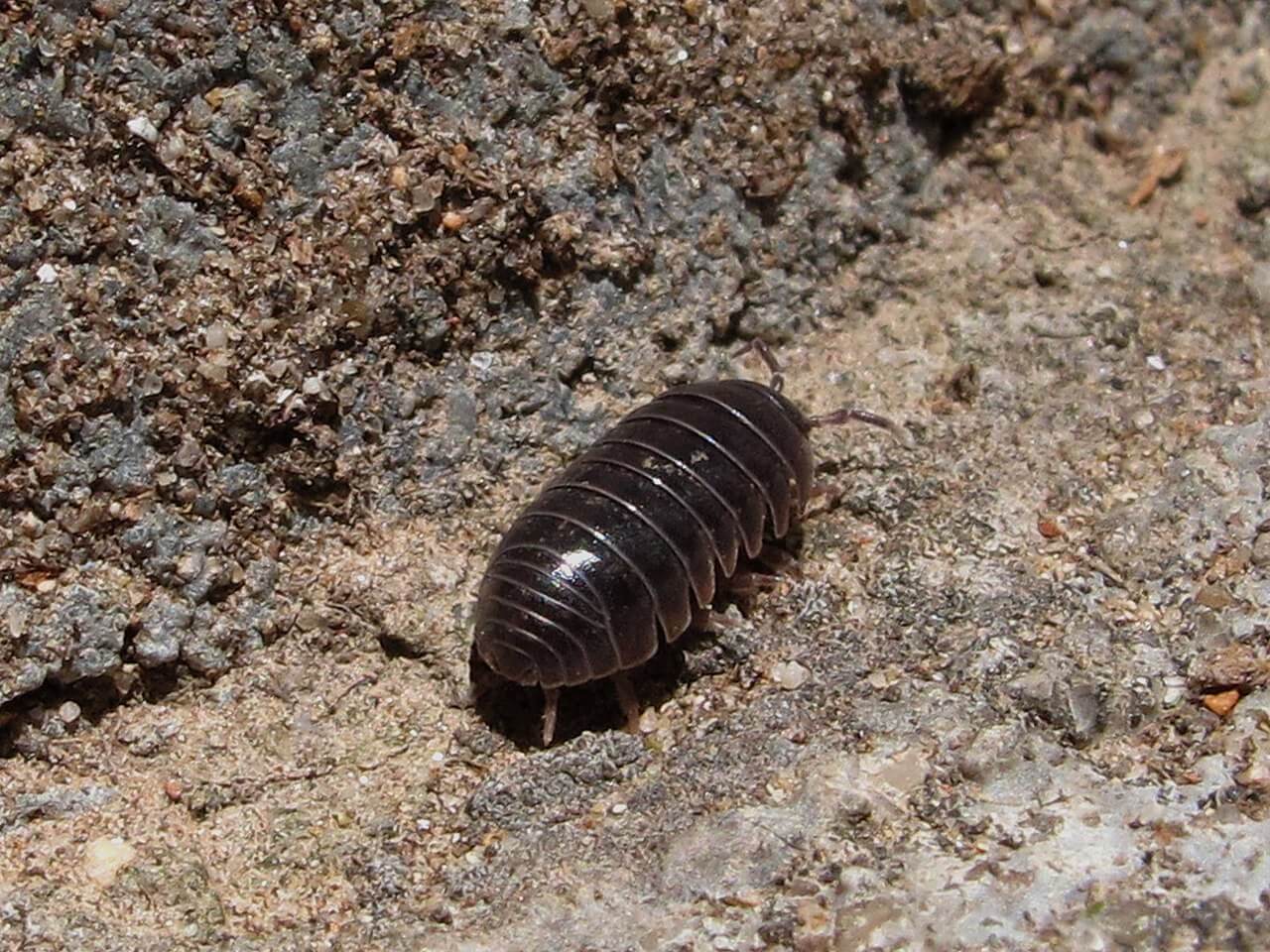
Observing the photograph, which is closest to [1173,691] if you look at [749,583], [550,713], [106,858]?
[749,583]

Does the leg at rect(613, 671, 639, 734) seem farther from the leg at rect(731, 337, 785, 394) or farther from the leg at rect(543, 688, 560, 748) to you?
the leg at rect(731, 337, 785, 394)

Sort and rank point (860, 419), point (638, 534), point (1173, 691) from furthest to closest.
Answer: point (860, 419) → point (638, 534) → point (1173, 691)

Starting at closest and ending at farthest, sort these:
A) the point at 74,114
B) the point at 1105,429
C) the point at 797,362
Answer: the point at 74,114, the point at 1105,429, the point at 797,362

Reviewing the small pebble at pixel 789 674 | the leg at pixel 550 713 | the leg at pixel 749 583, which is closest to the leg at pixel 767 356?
the leg at pixel 749 583

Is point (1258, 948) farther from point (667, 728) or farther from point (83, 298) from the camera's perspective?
point (83, 298)

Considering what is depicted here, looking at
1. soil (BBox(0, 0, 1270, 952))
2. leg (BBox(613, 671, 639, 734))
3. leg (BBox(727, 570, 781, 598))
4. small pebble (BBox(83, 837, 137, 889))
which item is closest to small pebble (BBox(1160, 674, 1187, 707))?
soil (BBox(0, 0, 1270, 952))

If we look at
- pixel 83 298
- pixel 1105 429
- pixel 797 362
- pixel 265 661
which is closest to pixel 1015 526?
pixel 1105 429

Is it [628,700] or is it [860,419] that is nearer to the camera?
[628,700]

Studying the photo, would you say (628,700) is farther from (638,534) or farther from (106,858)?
(106,858)
